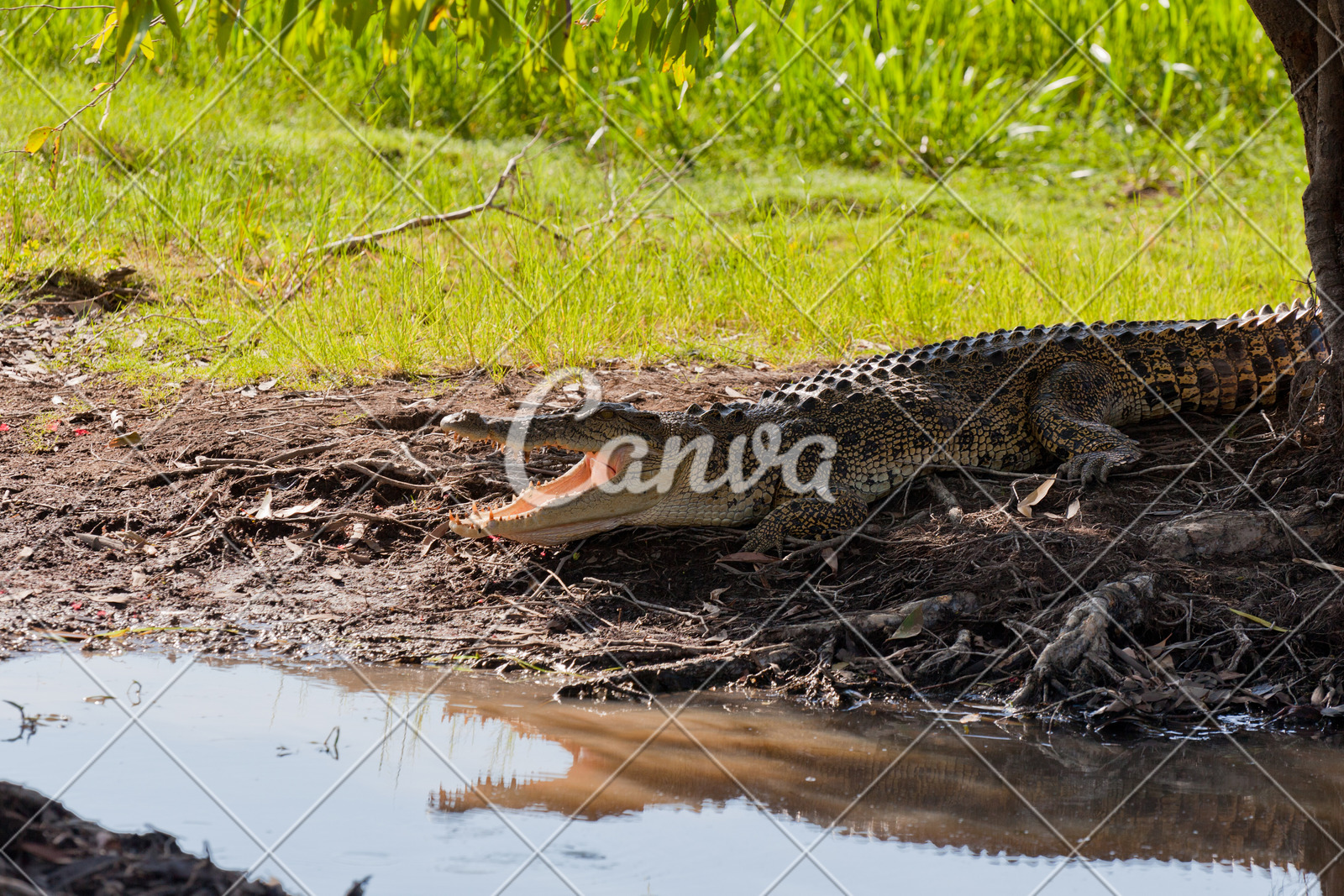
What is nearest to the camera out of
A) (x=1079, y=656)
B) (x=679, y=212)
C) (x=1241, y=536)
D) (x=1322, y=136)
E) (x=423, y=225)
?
(x=1079, y=656)

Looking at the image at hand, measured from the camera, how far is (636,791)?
254cm

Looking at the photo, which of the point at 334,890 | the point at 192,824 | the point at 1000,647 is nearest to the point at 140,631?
the point at 192,824

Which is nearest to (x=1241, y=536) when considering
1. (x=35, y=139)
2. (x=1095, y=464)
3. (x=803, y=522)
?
(x=1095, y=464)

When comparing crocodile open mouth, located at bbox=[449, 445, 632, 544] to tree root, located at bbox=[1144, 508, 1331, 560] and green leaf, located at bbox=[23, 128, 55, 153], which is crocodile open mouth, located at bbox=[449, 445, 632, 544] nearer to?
green leaf, located at bbox=[23, 128, 55, 153]

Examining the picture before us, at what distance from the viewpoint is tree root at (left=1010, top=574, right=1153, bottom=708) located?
3.14 metres

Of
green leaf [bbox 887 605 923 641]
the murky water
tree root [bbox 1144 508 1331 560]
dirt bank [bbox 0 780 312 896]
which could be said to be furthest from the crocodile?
dirt bank [bbox 0 780 312 896]

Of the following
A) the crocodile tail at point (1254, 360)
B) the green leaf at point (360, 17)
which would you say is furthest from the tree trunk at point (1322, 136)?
the green leaf at point (360, 17)

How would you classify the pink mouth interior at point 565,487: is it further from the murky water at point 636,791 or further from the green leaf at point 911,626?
the green leaf at point 911,626

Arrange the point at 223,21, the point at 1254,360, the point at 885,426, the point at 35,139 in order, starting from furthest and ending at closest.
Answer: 1. the point at 1254,360
2. the point at 885,426
3. the point at 35,139
4. the point at 223,21

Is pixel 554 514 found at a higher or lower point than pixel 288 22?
lower

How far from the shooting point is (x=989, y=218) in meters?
8.31

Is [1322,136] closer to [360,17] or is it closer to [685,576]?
[685,576]

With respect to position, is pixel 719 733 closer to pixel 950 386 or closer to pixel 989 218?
pixel 950 386

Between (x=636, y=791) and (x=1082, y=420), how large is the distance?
2547 millimetres
